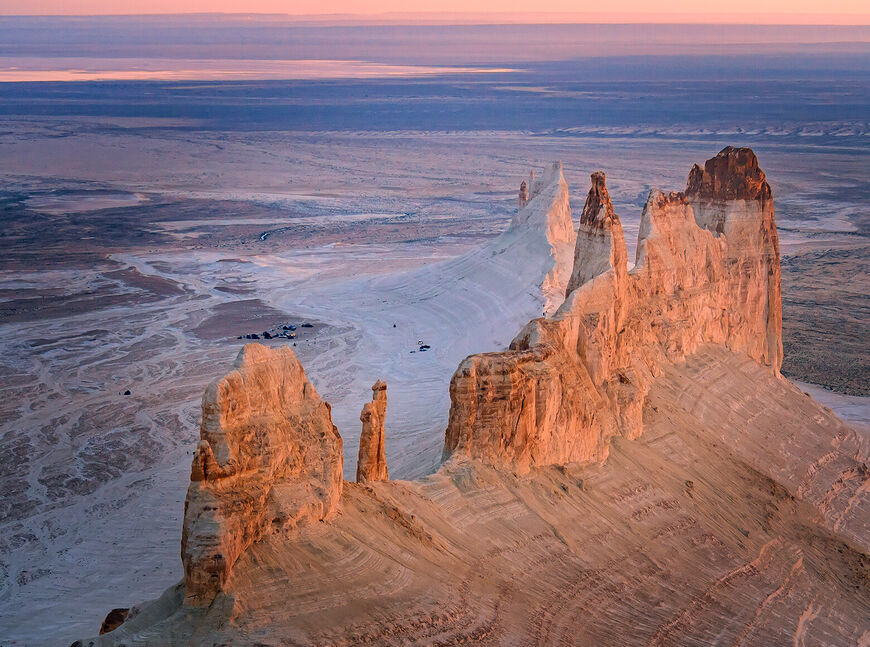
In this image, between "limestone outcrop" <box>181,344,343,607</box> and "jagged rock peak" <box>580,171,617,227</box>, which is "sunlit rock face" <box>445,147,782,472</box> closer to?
"jagged rock peak" <box>580,171,617,227</box>

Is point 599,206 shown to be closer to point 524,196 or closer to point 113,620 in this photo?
point 113,620

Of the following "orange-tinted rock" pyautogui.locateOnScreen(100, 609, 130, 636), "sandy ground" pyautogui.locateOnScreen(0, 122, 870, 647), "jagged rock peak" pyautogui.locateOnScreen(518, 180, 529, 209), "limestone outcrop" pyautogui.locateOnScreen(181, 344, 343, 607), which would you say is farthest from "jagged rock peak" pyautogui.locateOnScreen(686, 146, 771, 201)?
"orange-tinted rock" pyautogui.locateOnScreen(100, 609, 130, 636)

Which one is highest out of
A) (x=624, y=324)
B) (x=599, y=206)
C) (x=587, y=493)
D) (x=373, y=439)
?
(x=599, y=206)

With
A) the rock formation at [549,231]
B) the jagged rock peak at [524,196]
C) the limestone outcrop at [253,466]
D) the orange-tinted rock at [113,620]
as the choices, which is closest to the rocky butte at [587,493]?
the limestone outcrop at [253,466]

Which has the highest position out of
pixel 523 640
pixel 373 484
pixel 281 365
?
pixel 281 365

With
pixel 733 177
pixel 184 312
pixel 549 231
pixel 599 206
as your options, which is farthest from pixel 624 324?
pixel 184 312

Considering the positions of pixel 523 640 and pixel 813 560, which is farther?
pixel 813 560

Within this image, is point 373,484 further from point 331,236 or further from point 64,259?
point 331,236

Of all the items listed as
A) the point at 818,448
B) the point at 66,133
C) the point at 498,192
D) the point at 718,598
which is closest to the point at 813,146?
the point at 498,192
